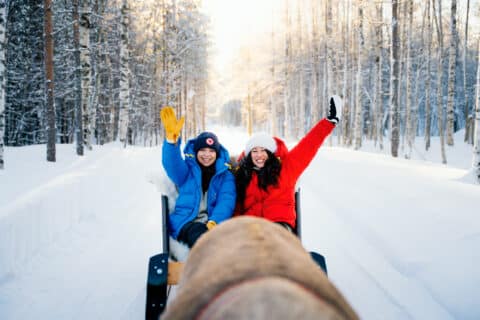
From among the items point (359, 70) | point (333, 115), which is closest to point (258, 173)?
point (333, 115)

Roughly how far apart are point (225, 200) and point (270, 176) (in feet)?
1.94

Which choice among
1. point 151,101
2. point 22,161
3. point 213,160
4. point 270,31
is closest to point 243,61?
point 270,31

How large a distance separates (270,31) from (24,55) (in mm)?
19315

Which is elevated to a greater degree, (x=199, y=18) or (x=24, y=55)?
(x=199, y=18)

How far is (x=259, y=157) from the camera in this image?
144 inches

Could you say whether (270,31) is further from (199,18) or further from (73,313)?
(73,313)

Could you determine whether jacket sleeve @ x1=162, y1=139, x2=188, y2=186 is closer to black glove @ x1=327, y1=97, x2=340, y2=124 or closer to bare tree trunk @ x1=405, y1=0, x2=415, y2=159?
black glove @ x1=327, y1=97, x2=340, y2=124

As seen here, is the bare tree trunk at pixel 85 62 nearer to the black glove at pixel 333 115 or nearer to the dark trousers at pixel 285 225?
the black glove at pixel 333 115

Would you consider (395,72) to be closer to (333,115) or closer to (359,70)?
(359,70)

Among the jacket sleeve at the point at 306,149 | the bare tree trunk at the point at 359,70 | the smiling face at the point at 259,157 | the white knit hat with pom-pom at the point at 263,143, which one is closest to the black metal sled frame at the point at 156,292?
the smiling face at the point at 259,157

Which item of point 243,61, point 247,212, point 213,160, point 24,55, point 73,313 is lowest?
point 73,313

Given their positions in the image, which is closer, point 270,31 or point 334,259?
point 334,259

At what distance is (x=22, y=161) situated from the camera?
28.1ft

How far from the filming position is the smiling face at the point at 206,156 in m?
3.60
